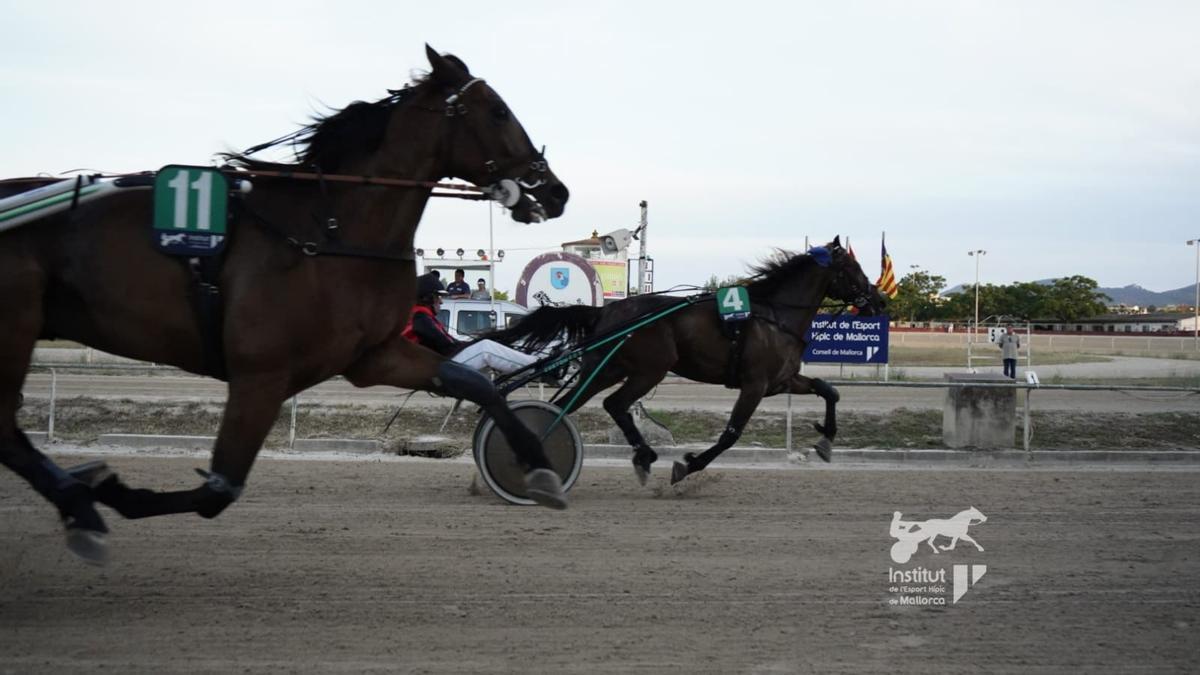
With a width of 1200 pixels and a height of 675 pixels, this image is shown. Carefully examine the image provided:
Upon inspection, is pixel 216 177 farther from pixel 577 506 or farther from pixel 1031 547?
pixel 1031 547

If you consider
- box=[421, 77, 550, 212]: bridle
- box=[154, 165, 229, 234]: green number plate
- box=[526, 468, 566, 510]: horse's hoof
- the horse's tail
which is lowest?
box=[526, 468, 566, 510]: horse's hoof

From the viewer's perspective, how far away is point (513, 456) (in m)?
7.88

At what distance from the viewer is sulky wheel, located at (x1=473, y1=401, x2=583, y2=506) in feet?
25.8

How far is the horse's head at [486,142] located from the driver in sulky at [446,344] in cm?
311

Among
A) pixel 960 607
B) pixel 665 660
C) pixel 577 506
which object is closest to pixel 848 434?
pixel 577 506

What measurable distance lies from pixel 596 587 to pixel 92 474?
2.51 metres

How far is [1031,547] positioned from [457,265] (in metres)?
15.4

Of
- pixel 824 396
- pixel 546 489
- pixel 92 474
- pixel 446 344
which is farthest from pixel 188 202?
pixel 824 396

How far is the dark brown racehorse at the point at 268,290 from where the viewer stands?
4453mm

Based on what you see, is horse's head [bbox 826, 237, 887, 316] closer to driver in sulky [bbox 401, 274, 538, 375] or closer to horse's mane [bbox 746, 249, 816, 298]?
horse's mane [bbox 746, 249, 816, 298]

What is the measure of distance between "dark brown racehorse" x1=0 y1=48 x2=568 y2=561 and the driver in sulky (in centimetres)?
310

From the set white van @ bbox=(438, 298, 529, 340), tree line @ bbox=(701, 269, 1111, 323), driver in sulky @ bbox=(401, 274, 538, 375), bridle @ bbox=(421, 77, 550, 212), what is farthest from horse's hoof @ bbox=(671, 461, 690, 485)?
tree line @ bbox=(701, 269, 1111, 323)

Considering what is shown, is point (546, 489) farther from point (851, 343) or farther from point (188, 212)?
point (851, 343)

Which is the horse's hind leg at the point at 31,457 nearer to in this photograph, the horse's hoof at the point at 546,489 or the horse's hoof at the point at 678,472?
the horse's hoof at the point at 546,489
